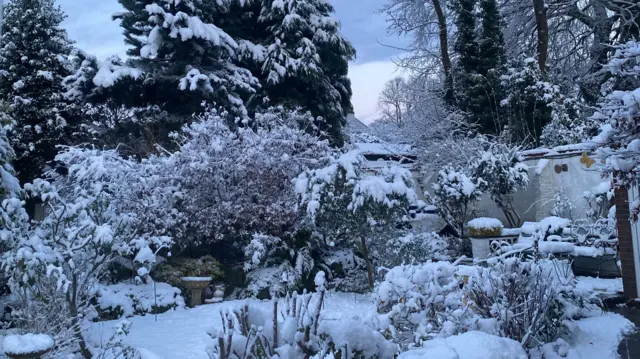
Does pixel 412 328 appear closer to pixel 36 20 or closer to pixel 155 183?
pixel 155 183

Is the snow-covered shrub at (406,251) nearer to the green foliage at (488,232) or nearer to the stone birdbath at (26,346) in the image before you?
the green foliage at (488,232)

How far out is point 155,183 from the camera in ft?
29.2

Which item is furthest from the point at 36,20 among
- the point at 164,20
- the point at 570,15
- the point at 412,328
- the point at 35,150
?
the point at 570,15

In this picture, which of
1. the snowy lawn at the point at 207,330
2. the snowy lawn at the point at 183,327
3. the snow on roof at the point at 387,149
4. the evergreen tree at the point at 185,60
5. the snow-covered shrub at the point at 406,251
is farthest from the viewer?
the snow on roof at the point at 387,149

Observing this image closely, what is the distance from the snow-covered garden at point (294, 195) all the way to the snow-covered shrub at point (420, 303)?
2cm

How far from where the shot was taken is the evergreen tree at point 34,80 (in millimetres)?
12945

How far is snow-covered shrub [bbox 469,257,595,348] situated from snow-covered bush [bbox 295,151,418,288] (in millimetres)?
3213

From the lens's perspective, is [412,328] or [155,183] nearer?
[412,328]

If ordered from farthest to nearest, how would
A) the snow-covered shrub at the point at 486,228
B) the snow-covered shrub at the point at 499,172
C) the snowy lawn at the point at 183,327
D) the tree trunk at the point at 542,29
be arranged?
the tree trunk at the point at 542,29 < the snow-covered shrub at the point at 499,172 < the snow-covered shrub at the point at 486,228 < the snowy lawn at the point at 183,327

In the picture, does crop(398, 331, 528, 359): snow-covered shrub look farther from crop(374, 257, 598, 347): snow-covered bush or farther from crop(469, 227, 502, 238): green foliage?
crop(469, 227, 502, 238): green foliage

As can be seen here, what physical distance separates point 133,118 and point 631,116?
11252mm

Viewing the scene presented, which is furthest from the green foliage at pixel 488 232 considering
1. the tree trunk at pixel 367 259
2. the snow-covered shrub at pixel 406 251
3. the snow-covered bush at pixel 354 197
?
the tree trunk at pixel 367 259

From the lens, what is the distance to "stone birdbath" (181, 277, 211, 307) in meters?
8.05

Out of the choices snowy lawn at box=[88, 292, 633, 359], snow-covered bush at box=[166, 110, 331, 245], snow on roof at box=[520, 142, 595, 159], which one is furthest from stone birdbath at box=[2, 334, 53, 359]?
snow on roof at box=[520, 142, 595, 159]
